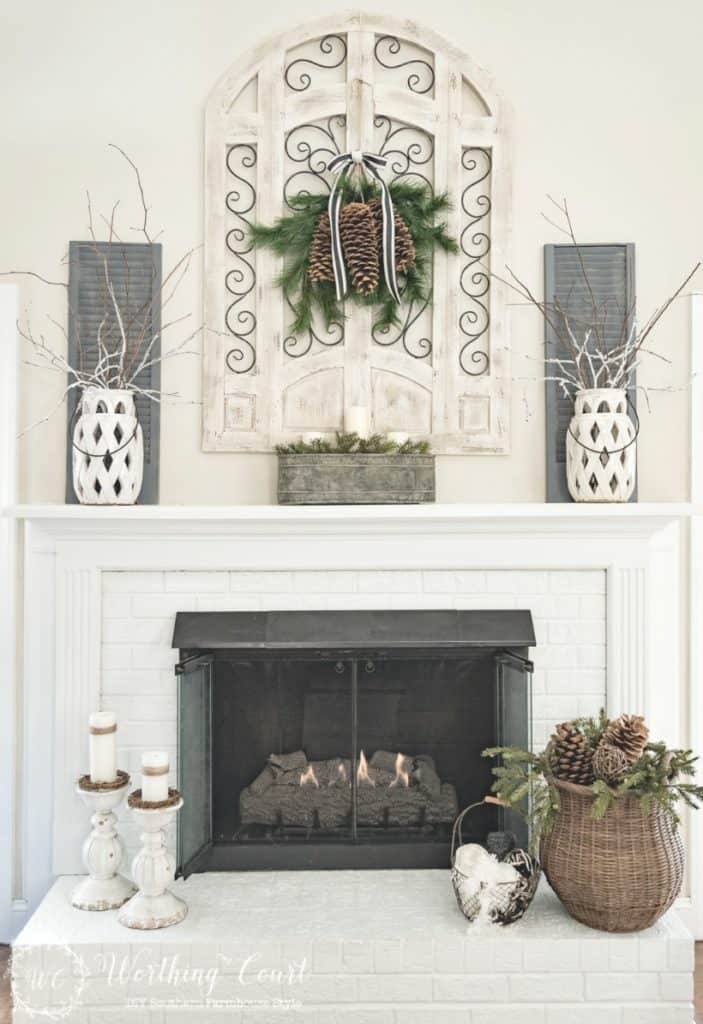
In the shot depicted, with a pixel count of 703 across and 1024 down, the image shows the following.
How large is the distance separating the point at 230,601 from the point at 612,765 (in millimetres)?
1116

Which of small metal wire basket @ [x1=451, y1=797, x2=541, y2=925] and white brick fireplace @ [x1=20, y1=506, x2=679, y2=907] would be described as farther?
white brick fireplace @ [x1=20, y1=506, x2=679, y2=907]

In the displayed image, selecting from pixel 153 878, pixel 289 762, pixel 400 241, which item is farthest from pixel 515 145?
pixel 153 878

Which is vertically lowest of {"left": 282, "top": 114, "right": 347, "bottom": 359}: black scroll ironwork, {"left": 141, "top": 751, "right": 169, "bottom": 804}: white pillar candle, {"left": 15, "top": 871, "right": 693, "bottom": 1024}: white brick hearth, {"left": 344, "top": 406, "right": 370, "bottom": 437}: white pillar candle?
{"left": 15, "top": 871, "right": 693, "bottom": 1024}: white brick hearth

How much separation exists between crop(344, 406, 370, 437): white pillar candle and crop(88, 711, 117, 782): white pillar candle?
1031 mm

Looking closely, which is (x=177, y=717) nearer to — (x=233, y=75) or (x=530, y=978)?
(x=530, y=978)

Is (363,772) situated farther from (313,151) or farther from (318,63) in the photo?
(318,63)

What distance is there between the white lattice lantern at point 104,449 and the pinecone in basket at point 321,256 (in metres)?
0.67

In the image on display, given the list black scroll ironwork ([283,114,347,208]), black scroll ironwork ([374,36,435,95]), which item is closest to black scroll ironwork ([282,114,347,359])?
black scroll ironwork ([283,114,347,208])

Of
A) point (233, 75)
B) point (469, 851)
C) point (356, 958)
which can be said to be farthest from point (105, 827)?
point (233, 75)

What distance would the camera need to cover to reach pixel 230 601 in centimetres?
253

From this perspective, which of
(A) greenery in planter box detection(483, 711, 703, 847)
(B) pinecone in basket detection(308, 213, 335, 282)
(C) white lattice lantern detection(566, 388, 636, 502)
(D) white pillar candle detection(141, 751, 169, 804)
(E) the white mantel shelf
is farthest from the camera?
(B) pinecone in basket detection(308, 213, 335, 282)

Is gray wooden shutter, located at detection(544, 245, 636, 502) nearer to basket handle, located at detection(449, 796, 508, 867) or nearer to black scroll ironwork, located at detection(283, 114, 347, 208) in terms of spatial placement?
black scroll ironwork, located at detection(283, 114, 347, 208)

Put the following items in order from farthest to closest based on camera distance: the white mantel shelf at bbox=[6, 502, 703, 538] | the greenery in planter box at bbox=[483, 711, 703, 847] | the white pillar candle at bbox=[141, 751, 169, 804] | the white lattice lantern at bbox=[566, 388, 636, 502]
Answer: the white lattice lantern at bbox=[566, 388, 636, 502] < the white mantel shelf at bbox=[6, 502, 703, 538] < the white pillar candle at bbox=[141, 751, 169, 804] < the greenery in planter box at bbox=[483, 711, 703, 847]

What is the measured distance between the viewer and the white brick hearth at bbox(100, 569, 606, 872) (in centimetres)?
253
